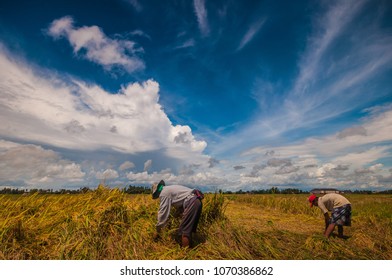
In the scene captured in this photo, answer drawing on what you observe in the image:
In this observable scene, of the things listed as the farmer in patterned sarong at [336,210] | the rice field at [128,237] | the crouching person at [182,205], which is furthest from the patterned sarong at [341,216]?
the crouching person at [182,205]

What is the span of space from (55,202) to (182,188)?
345 centimetres

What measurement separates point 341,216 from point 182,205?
13.3ft

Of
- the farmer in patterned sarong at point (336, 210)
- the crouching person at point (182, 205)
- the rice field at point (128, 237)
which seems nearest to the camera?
the rice field at point (128, 237)

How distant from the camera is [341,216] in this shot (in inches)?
272

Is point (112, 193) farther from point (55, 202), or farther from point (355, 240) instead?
point (355, 240)

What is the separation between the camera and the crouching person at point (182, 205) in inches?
211

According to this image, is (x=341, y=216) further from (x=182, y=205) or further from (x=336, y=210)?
(x=182, y=205)

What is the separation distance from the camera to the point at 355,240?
6.51 meters

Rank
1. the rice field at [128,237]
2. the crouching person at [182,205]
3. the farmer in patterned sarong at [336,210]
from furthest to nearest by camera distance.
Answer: the farmer in patterned sarong at [336,210]
the crouching person at [182,205]
the rice field at [128,237]

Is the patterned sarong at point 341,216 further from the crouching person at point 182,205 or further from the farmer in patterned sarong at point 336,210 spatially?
the crouching person at point 182,205

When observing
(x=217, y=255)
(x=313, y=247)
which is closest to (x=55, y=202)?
(x=217, y=255)

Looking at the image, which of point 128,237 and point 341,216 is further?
point 341,216

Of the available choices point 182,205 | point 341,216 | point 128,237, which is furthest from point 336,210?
point 128,237

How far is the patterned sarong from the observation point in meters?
6.87
